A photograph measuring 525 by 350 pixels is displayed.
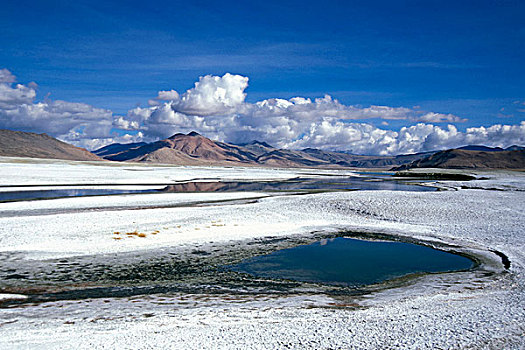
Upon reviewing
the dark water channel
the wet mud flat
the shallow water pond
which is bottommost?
the wet mud flat

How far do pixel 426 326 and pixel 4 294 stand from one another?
11.3 m

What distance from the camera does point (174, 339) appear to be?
770cm

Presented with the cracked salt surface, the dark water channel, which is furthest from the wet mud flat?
the dark water channel

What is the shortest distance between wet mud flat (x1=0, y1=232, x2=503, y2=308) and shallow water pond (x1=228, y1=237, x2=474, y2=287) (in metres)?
0.44

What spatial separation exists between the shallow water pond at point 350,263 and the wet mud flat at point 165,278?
44 cm

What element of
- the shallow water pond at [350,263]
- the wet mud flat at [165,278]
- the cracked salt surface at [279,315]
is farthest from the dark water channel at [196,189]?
the shallow water pond at [350,263]

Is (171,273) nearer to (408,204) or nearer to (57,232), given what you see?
(57,232)

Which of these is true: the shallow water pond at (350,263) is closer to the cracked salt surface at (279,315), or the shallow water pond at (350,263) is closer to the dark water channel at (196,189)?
the cracked salt surface at (279,315)

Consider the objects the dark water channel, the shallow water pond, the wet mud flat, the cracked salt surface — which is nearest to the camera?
the cracked salt surface

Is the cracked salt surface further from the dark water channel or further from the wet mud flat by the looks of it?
Answer: the dark water channel

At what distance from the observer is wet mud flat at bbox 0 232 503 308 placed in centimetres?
1062

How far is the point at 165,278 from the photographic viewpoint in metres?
12.1

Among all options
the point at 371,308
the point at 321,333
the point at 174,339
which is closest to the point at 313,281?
the point at 371,308

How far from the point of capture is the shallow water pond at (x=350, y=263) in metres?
12.6
